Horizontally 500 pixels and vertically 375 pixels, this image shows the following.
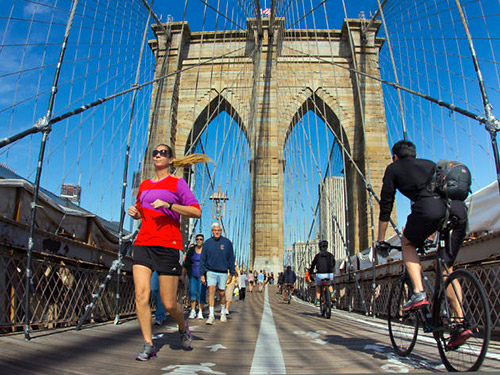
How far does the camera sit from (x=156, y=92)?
18156 millimetres

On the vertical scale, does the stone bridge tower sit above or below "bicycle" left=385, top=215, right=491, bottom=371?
above

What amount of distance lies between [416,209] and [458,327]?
59cm

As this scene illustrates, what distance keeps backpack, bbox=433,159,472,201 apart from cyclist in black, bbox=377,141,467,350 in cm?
4

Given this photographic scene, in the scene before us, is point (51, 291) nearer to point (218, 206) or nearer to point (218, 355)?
point (218, 355)

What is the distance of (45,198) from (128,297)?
5.39 feet

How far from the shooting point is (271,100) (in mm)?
18531

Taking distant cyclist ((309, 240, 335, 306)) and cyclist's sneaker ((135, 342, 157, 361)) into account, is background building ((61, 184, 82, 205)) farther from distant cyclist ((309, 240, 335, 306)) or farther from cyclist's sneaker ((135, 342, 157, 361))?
cyclist's sneaker ((135, 342, 157, 361))

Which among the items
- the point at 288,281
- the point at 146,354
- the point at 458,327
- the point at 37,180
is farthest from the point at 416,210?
the point at 288,281

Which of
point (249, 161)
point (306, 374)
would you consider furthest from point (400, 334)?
point (249, 161)

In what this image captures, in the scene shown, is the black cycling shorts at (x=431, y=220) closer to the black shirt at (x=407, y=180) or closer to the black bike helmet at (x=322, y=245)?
the black shirt at (x=407, y=180)

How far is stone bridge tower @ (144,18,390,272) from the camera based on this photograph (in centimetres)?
1769

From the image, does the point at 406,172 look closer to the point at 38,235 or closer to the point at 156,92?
the point at 38,235

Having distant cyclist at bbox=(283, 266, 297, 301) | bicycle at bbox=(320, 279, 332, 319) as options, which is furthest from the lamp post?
bicycle at bbox=(320, 279, 332, 319)

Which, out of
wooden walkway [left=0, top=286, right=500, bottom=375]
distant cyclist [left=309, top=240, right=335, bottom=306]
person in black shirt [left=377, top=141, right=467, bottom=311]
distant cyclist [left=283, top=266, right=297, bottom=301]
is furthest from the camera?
distant cyclist [left=283, top=266, right=297, bottom=301]
